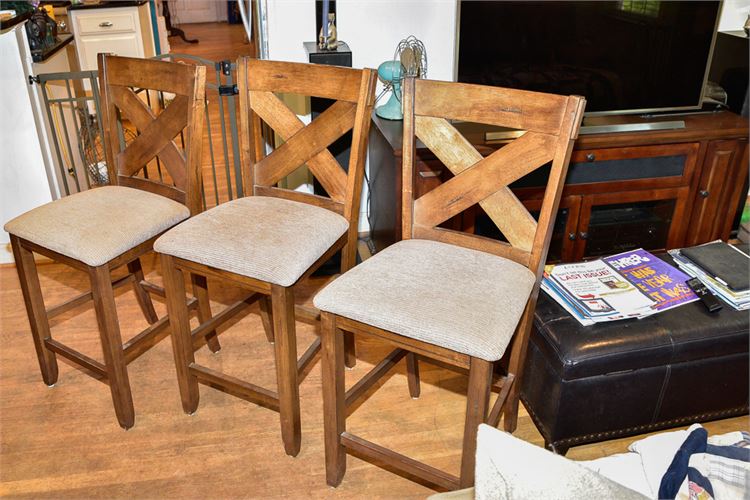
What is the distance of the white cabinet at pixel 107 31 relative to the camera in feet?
16.1

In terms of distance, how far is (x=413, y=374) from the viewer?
85.4 inches

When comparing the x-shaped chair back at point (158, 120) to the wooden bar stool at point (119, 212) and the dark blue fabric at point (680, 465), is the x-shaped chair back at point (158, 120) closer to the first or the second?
the wooden bar stool at point (119, 212)

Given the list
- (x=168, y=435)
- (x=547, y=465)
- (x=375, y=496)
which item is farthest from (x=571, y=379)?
(x=168, y=435)

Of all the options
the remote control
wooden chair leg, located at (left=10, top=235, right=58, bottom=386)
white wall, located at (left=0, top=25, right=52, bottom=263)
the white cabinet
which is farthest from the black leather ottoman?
the white cabinet

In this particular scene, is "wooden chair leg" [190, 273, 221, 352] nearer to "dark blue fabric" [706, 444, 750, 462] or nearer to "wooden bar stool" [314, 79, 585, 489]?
"wooden bar stool" [314, 79, 585, 489]

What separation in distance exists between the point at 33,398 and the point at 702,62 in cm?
288

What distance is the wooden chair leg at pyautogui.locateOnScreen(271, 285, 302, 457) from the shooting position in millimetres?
1736

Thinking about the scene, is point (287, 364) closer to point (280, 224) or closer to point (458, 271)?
point (280, 224)

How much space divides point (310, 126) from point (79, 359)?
1041 millimetres

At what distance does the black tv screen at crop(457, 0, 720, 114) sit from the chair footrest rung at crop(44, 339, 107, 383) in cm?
169

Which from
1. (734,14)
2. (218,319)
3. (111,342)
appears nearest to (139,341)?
(111,342)

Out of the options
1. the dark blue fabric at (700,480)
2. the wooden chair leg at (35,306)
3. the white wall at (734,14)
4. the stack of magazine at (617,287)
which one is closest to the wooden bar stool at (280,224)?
the wooden chair leg at (35,306)

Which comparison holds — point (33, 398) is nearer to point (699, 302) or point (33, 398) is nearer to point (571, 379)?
point (571, 379)

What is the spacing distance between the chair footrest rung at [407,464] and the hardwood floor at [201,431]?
0.21 m
